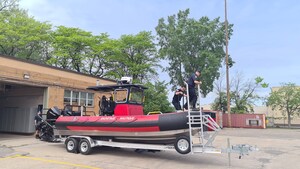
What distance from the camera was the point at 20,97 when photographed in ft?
60.8

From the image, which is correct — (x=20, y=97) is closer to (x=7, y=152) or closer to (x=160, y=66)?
(x=7, y=152)

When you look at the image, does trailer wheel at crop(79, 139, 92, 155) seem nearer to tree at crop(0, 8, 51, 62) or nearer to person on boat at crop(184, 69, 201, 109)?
person on boat at crop(184, 69, 201, 109)

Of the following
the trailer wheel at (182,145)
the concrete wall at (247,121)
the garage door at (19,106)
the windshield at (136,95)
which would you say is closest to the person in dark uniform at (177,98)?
the trailer wheel at (182,145)

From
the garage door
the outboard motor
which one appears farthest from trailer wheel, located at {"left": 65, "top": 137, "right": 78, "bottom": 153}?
the garage door

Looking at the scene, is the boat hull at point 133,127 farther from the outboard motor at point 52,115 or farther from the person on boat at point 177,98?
the outboard motor at point 52,115

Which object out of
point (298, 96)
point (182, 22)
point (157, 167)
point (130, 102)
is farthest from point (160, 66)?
point (157, 167)

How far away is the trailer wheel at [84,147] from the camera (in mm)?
10156

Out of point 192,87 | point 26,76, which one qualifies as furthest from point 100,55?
point 192,87

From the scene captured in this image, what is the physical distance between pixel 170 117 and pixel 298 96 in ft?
115

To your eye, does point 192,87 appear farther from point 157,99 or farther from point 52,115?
point 157,99

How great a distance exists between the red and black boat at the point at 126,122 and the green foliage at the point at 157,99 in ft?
63.6

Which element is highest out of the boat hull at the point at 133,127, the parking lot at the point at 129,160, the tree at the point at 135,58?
the tree at the point at 135,58

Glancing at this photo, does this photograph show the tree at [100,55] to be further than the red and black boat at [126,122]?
Yes

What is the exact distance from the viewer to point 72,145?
10719 mm
